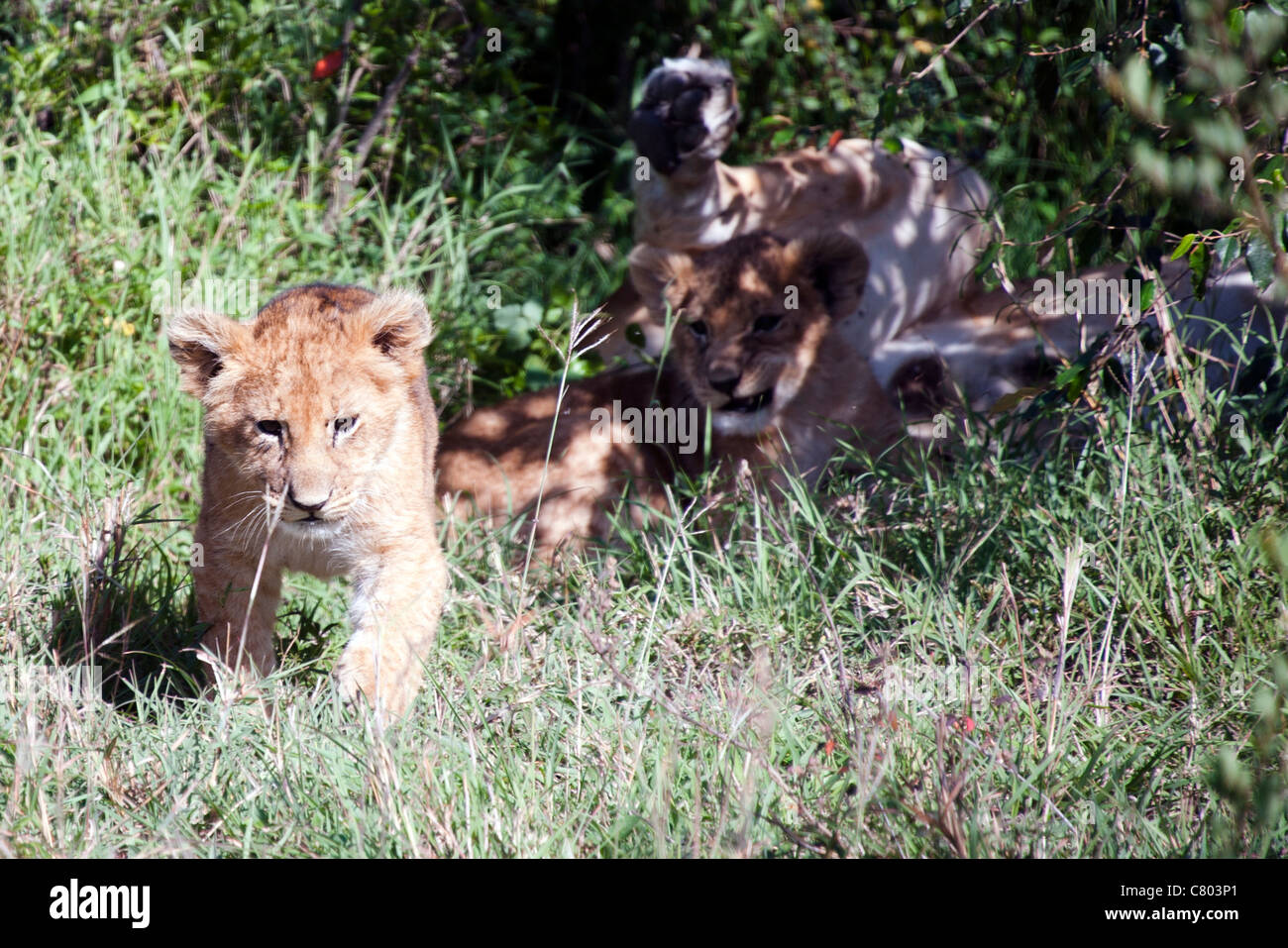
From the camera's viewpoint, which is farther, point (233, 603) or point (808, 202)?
point (808, 202)

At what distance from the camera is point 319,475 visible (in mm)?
3422

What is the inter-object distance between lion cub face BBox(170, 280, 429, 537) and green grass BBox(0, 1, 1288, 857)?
0.43 m

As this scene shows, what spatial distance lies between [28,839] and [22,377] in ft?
9.64

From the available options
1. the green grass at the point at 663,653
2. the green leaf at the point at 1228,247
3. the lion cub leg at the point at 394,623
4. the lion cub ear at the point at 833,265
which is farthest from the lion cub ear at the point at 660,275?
the green leaf at the point at 1228,247

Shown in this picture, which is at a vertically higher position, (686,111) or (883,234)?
(686,111)

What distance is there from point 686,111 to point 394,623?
114 inches

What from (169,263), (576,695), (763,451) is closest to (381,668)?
(576,695)

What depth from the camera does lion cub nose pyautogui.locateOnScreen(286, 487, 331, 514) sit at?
338 cm

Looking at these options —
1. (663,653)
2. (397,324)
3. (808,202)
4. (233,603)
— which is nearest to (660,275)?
(808,202)

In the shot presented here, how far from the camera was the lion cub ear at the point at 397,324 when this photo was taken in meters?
3.74

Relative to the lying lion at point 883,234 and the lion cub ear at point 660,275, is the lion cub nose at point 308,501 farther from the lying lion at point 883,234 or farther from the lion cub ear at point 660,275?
the lying lion at point 883,234

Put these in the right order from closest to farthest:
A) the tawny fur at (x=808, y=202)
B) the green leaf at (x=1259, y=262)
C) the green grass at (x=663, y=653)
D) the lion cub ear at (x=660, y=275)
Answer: the green grass at (x=663, y=653)
the green leaf at (x=1259, y=262)
the lion cub ear at (x=660, y=275)
the tawny fur at (x=808, y=202)

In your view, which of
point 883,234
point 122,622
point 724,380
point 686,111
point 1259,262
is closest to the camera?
point 1259,262

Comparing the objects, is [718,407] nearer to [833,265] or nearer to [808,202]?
[833,265]
